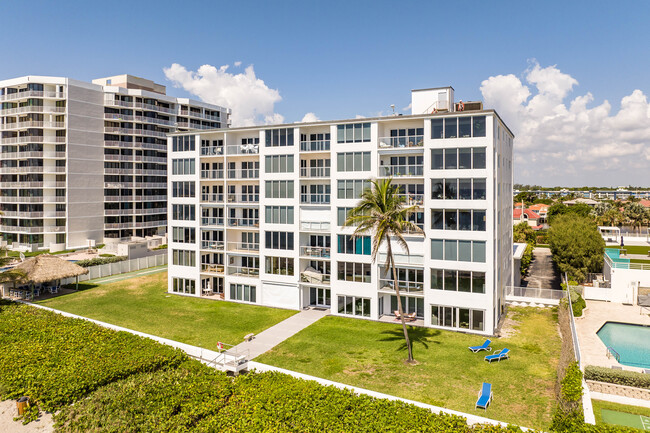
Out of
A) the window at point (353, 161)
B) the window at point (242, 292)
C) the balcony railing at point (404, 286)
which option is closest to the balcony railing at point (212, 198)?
the window at point (242, 292)

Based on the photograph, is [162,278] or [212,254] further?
[162,278]

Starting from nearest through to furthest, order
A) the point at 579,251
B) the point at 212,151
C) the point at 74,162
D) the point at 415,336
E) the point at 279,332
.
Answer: the point at 415,336 < the point at 279,332 < the point at 212,151 < the point at 579,251 < the point at 74,162

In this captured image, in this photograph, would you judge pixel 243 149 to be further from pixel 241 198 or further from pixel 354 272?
pixel 354 272

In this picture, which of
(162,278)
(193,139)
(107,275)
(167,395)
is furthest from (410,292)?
(107,275)

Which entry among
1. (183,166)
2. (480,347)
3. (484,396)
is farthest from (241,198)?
(484,396)

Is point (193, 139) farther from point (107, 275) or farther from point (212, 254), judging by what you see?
point (107, 275)

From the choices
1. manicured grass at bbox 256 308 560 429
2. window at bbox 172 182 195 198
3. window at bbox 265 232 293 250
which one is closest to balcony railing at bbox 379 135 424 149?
window at bbox 265 232 293 250

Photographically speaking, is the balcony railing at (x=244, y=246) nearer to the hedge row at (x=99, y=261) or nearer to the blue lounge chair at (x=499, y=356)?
the blue lounge chair at (x=499, y=356)
